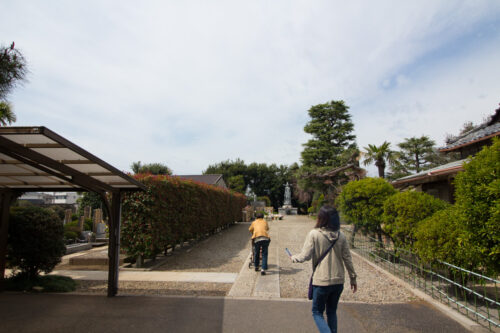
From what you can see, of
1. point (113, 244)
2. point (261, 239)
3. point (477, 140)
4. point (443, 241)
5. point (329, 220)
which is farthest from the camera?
point (477, 140)

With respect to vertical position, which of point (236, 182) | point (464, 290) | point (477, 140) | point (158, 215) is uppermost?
point (236, 182)

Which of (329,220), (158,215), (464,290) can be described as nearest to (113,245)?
(158,215)

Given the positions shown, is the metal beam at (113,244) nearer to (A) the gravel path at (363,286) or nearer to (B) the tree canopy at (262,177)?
(A) the gravel path at (363,286)

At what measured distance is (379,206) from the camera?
29.0ft

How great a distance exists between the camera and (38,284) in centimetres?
602

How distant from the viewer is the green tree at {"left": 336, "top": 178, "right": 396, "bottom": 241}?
885 cm

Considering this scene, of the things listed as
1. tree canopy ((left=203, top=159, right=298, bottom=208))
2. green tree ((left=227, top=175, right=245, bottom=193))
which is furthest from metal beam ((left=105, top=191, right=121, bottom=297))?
tree canopy ((left=203, top=159, right=298, bottom=208))

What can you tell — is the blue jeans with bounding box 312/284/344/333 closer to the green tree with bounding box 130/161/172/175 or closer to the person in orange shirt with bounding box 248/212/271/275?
the person in orange shirt with bounding box 248/212/271/275

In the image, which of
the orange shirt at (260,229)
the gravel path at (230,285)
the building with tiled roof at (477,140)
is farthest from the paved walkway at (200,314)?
the building with tiled roof at (477,140)

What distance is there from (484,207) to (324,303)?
2501 millimetres

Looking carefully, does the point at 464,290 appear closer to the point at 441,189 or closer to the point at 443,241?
the point at 443,241

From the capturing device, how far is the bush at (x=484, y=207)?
3.55 metres

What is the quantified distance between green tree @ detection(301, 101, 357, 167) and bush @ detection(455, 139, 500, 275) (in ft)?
91.2

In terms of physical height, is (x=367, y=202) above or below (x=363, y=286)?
above
